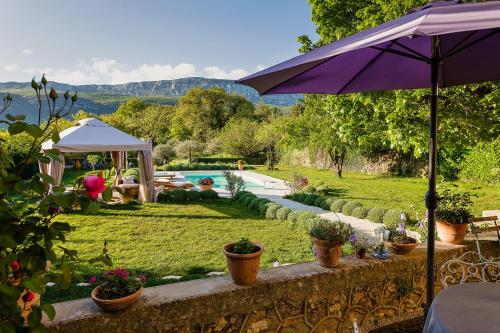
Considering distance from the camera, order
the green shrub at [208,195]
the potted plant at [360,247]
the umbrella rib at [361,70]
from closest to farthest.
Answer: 1. the umbrella rib at [361,70]
2. the potted plant at [360,247]
3. the green shrub at [208,195]

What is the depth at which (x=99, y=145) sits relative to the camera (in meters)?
9.12

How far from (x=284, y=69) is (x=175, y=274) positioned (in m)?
3.67

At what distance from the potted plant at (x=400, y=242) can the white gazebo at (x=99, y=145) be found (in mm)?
7668

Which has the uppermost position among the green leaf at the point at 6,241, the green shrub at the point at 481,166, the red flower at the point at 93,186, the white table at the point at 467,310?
the red flower at the point at 93,186

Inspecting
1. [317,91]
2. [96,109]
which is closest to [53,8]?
[317,91]

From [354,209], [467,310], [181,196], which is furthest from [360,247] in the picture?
[181,196]

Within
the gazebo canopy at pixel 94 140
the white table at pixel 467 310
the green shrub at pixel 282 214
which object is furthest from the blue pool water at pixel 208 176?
the white table at pixel 467 310

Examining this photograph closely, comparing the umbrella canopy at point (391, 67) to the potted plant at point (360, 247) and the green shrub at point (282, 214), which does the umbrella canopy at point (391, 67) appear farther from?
the green shrub at point (282, 214)

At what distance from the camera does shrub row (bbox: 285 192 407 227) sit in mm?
6688

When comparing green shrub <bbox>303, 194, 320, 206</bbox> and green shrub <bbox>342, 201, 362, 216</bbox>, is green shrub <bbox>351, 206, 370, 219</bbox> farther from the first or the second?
green shrub <bbox>303, 194, 320, 206</bbox>

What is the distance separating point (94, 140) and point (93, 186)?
907cm

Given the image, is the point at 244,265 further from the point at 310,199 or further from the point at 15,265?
the point at 310,199

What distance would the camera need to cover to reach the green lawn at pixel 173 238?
4750 millimetres

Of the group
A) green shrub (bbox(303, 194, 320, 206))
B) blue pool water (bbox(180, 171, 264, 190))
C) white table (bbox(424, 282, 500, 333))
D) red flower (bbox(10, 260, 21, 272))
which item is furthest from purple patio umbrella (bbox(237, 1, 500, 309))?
blue pool water (bbox(180, 171, 264, 190))
